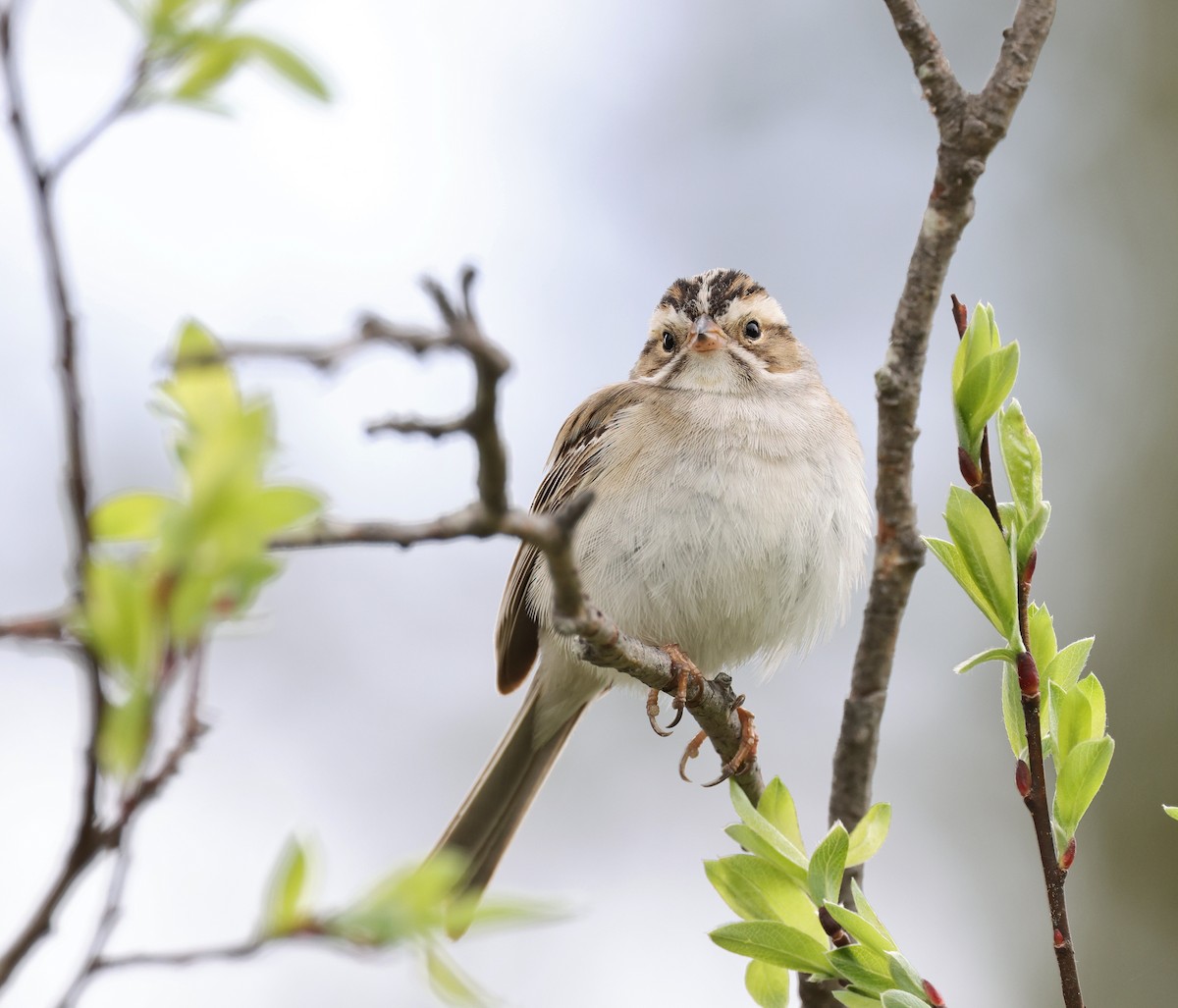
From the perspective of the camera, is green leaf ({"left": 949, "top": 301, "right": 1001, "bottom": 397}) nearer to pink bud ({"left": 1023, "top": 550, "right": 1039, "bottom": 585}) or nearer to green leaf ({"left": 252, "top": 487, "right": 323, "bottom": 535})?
pink bud ({"left": 1023, "top": 550, "right": 1039, "bottom": 585})

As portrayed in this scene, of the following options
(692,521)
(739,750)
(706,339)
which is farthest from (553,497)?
(739,750)

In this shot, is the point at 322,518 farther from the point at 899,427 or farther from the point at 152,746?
the point at 899,427

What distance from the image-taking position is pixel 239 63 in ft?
3.77

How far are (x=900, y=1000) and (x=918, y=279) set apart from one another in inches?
70.8

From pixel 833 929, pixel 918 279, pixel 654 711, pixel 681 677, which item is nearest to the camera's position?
pixel 833 929

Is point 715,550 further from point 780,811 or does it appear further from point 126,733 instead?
point 126,733

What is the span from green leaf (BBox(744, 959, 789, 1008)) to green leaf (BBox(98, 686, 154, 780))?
56.7 inches

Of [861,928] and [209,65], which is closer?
[209,65]

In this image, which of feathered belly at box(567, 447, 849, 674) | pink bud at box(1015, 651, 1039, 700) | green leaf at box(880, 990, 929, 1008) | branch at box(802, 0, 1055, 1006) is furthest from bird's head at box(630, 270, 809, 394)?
green leaf at box(880, 990, 929, 1008)

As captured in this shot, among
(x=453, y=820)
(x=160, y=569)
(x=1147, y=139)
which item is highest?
(x=1147, y=139)

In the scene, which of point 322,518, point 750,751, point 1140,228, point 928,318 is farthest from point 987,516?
point 1140,228

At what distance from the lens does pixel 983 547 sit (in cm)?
182

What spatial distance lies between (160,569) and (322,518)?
25 centimetres

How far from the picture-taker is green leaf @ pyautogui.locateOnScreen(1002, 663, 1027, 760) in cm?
195
